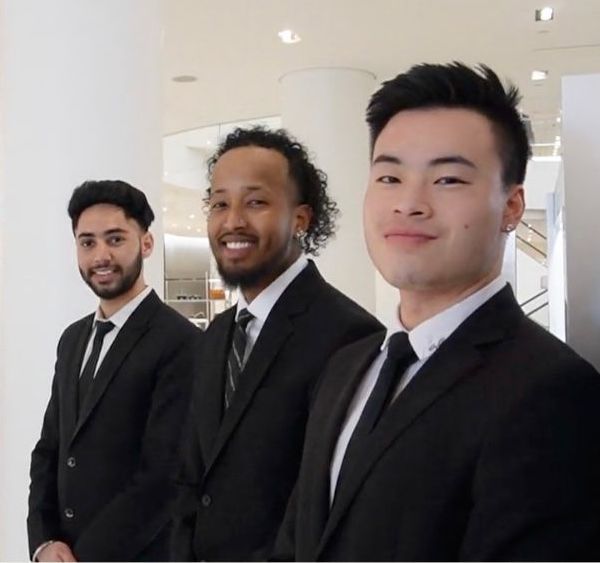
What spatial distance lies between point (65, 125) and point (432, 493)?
9.81 ft

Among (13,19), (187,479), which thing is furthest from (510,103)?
(13,19)

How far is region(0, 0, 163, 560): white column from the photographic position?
11.8ft

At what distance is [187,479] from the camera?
1963mm

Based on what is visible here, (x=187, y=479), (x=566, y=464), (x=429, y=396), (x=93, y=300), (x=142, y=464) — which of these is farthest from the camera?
(x=93, y=300)

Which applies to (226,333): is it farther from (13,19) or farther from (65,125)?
(13,19)

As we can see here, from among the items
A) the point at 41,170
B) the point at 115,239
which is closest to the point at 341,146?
the point at 41,170

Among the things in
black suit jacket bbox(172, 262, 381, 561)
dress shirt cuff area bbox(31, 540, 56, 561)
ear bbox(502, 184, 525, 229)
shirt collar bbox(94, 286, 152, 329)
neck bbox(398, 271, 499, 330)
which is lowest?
dress shirt cuff area bbox(31, 540, 56, 561)

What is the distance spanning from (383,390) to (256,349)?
2.10 feet

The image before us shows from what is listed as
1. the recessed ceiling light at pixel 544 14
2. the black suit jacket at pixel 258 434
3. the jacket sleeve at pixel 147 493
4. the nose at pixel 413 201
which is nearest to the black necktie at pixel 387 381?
the nose at pixel 413 201

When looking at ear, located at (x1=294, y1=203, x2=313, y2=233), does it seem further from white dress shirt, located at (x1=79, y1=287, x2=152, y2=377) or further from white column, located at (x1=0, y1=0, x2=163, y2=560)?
white column, located at (x1=0, y1=0, x2=163, y2=560)

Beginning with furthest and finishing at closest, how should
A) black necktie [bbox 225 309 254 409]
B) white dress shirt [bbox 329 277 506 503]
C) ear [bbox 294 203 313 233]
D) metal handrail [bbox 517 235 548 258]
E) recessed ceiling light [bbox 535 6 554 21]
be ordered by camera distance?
metal handrail [bbox 517 235 548 258] → recessed ceiling light [bbox 535 6 554 21] → ear [bbox 294 203 313 233] → black necktie [bbox 225 309 254 409] → white dress shirt [bbox 329 277 506 503]

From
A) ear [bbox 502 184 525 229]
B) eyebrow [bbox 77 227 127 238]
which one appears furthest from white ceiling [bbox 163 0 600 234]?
ear [bbox 502 184 525 229]

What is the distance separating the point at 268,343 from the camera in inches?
75.9

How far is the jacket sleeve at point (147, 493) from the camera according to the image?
229cm
